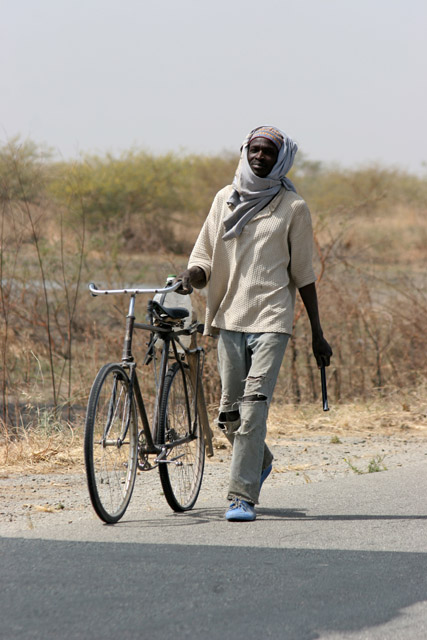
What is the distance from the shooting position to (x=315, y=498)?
5969 millimetres

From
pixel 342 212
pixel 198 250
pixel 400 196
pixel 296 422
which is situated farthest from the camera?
pixel 400 196

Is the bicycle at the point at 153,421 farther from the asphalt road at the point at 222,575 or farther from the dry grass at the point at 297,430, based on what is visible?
the dry grass at the point at 297,430

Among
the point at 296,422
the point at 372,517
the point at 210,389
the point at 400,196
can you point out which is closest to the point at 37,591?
the point at 372,517

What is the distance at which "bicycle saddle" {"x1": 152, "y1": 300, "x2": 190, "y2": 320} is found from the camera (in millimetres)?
5270

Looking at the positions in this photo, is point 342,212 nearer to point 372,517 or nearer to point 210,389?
point 210,389

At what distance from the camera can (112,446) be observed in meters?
4.97

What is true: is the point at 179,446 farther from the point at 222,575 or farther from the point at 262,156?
the point at 262,156

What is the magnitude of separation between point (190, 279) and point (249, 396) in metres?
0.76

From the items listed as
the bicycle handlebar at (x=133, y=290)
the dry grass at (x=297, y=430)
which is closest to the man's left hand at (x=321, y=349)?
the bicycle handlebar at (x=133, y=290)

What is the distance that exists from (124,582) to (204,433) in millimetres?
1989

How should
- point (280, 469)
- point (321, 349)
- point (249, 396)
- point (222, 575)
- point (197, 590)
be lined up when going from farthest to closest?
point (280, 469) → point (321, 349) → point (249, 396) → point (222, 575) → point (197, 590)

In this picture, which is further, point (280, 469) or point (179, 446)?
point (280, 469)

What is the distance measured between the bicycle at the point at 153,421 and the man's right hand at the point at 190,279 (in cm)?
12

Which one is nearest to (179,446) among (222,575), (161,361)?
(161,361)
